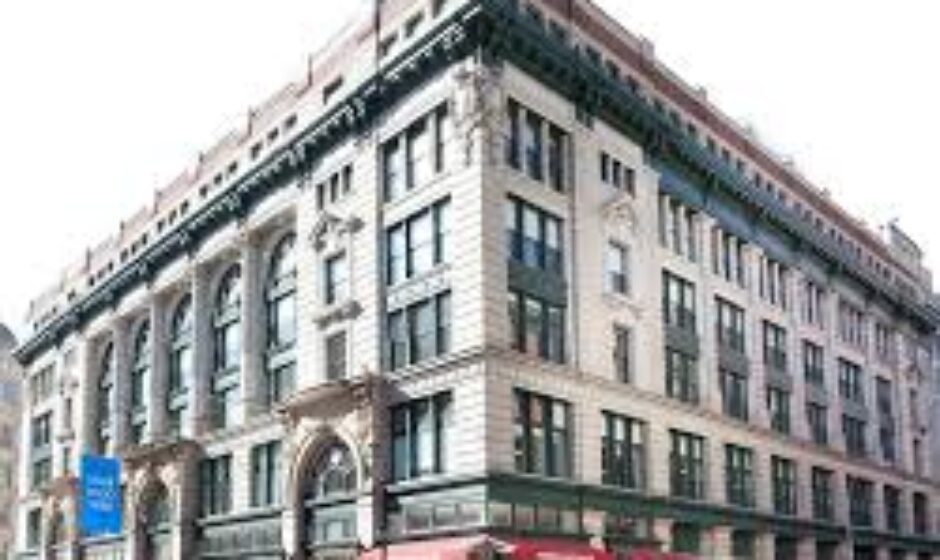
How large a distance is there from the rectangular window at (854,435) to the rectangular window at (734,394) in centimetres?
1286

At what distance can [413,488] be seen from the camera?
3972 cm

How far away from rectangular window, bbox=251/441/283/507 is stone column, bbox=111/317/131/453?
16043mm

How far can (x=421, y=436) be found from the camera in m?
40.1

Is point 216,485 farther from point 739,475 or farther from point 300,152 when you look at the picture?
point 739,475

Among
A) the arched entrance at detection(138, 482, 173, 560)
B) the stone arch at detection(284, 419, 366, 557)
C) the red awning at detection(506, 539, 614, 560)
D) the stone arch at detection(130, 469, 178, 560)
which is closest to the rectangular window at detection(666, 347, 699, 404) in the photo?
the red awning at detection(506, 539, 614, 560)

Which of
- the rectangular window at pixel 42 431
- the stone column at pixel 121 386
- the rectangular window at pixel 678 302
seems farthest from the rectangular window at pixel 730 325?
the rectangular window at pixel 42 431

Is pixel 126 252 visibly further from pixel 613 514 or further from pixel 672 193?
pixel 613 514

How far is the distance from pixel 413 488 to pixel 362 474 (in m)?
2.68

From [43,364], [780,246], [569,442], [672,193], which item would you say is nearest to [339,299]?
[569,442]

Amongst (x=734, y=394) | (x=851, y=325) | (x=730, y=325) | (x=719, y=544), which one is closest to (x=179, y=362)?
(x=730, y=325)

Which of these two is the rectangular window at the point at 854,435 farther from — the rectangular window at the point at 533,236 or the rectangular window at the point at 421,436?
the rectangular window at the point at 421,436

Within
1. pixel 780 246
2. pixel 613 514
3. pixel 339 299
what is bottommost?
pixel 613 514

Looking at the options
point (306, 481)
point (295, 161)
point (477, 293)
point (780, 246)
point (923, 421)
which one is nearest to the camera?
point (477, 293)

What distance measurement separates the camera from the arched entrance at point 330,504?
43.0 metres
